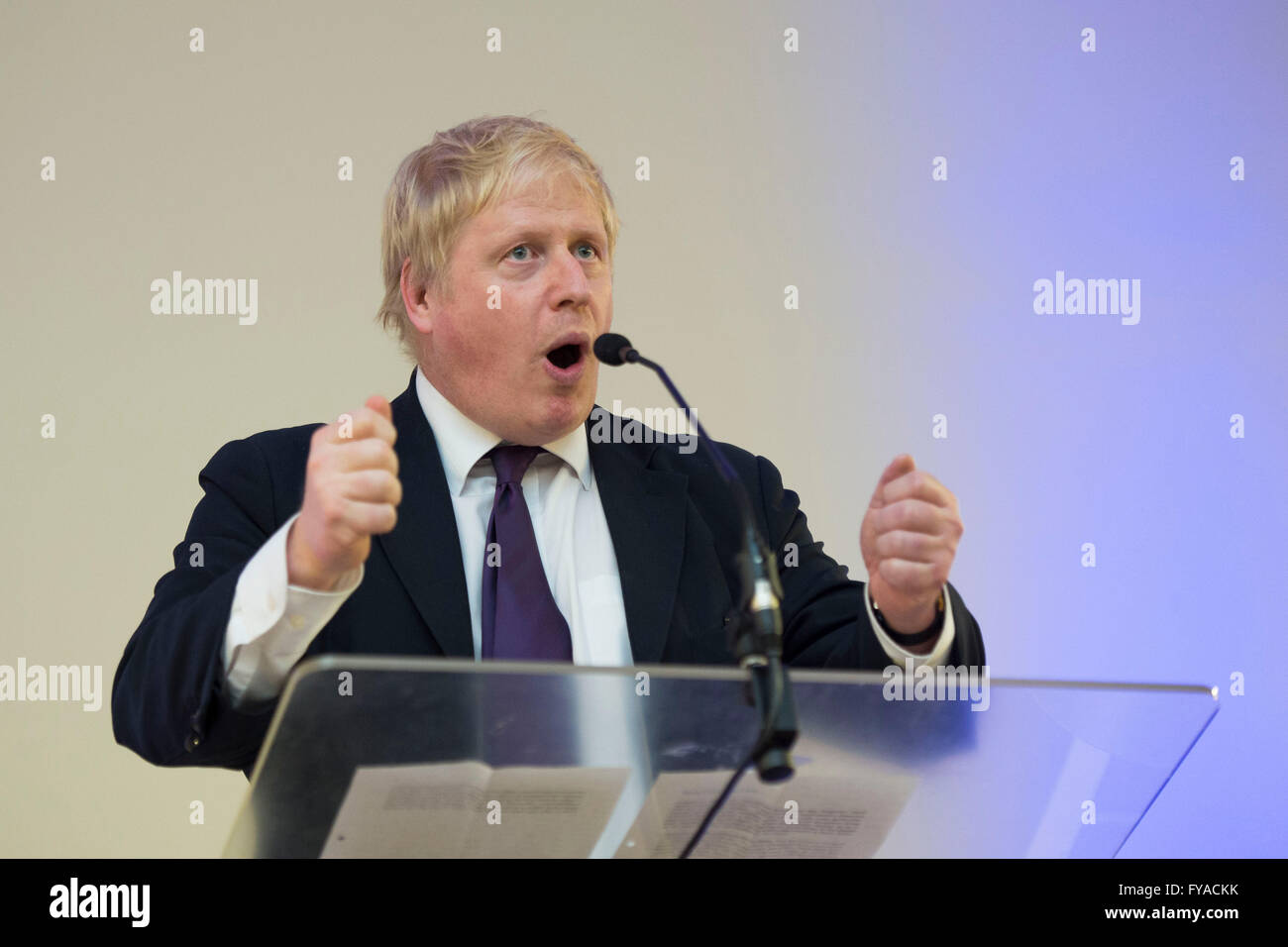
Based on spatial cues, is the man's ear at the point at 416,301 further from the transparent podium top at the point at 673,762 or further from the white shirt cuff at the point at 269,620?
the transparent podium top at the point at 673,762

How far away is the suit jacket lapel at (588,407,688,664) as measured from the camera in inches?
74.7

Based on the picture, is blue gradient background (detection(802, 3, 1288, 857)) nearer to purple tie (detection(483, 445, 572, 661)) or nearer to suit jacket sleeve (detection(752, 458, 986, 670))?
suit jacket sleeve (detection(752, 458, 986, 670))

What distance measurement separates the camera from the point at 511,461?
2061 mm

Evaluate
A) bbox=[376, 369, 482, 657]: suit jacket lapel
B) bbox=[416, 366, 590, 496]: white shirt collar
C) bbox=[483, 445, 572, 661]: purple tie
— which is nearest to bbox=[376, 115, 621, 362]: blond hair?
bbox=[416, 366, 590, 496]: white shirt collar

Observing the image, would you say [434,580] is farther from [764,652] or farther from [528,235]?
[764,652]

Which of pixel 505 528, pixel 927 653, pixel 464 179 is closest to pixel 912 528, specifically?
pixel 927 653

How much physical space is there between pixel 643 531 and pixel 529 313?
336mm

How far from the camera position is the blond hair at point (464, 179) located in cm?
213

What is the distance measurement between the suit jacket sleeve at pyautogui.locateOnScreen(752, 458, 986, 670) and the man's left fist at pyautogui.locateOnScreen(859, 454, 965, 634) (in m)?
0.12

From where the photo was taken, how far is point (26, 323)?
2963 millimetres

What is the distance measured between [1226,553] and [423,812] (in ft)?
8.13
